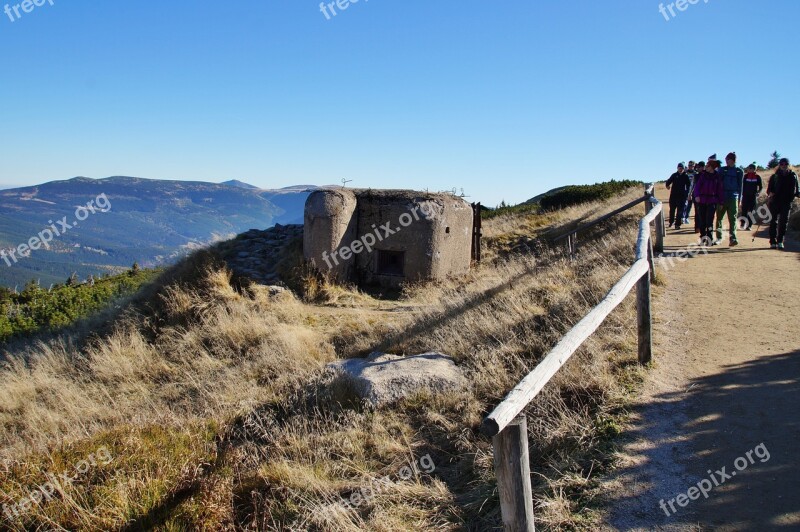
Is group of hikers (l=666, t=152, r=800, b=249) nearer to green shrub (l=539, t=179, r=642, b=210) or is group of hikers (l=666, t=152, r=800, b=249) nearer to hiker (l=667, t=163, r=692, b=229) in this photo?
hiker (l=667, t=163, r=692, b=229)

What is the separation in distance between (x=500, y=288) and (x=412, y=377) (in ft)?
11.0

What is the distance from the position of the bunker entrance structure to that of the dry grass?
1.66 meters

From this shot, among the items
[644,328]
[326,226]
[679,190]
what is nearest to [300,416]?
[644,328]

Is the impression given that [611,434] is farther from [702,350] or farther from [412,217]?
[412,217]

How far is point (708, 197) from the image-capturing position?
34.2 feet

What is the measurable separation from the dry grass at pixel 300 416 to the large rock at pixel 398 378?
0.17m

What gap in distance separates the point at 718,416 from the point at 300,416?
4025 millimetres

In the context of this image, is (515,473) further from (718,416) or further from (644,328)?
(644,328)

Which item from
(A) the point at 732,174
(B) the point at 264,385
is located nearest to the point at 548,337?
(B) the point at 264,385

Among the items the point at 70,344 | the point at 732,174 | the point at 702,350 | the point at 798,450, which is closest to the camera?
the point at 798,450

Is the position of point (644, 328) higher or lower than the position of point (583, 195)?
lower

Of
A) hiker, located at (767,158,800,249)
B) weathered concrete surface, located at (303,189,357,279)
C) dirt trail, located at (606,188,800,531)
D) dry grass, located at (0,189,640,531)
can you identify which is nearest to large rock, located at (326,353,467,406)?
dry grass, located at (0,189,640,531)

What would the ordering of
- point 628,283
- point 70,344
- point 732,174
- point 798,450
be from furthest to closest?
point 70,344
point 732,174
point 628,283
point 798,450

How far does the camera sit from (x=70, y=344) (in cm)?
1098
